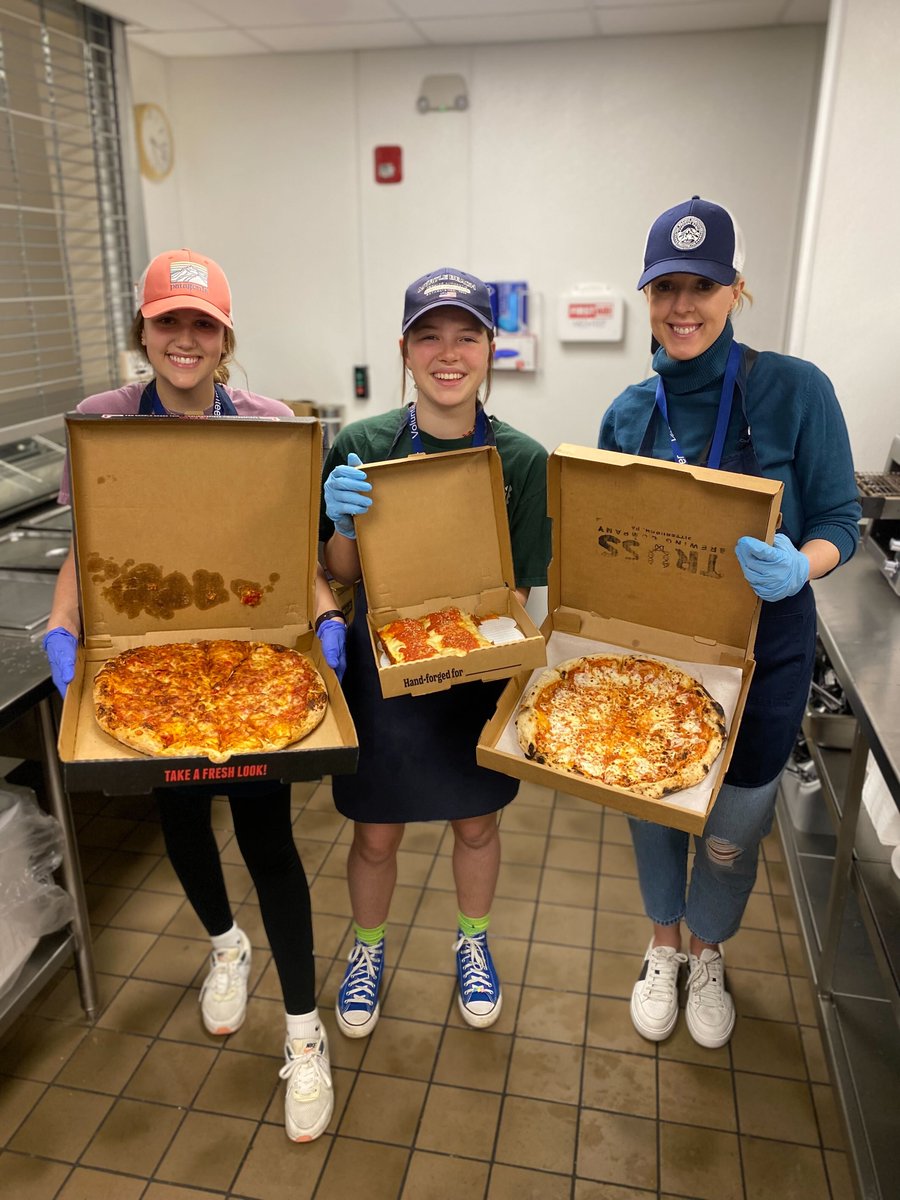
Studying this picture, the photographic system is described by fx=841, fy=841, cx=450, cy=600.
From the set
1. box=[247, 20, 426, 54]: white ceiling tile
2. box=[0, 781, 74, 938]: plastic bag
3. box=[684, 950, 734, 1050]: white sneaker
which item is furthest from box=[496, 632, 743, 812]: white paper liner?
box=[247, 20, 426, 54]: white ceiling tile

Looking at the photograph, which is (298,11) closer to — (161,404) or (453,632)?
(161,404)

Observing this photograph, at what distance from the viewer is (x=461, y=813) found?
178cm

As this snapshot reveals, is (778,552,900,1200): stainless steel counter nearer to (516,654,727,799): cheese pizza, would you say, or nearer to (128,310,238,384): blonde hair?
(516,654,727,799): cheese pizza

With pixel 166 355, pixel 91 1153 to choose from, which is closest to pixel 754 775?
pixel 166 355

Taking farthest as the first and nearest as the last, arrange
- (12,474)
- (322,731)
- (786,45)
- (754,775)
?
(786,45) < (12,474) < (754,775) < (322,731)

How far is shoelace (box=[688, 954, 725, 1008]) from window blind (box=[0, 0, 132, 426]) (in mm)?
2651

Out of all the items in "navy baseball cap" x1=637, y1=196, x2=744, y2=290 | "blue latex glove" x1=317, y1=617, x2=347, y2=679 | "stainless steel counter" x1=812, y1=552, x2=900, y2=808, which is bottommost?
"stainless steel counter" x1=812, y1=552, x2=900, y2=808

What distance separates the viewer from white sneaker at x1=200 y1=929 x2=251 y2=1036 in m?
1.91

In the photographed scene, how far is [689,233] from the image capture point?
141cm

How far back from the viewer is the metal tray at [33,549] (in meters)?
2.20

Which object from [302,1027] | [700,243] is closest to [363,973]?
[302,1027]

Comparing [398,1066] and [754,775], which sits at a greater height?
[754,775]

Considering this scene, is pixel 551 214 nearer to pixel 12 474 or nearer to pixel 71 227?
pixel 71 227

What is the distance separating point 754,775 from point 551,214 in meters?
2.58
